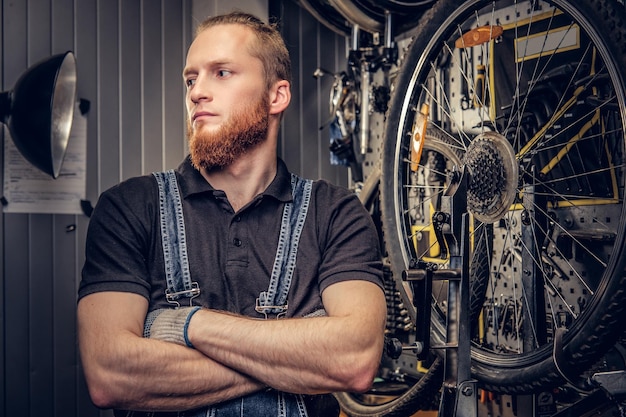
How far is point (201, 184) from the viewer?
1.88 metres

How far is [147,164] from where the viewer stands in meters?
3.15

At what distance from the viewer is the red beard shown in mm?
1916

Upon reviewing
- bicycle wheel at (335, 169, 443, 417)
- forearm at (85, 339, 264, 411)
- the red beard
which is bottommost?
bicycle wheel at (335, 169, 443, 417)

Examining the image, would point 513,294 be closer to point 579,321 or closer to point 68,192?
point 579,321

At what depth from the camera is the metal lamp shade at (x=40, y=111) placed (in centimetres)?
263

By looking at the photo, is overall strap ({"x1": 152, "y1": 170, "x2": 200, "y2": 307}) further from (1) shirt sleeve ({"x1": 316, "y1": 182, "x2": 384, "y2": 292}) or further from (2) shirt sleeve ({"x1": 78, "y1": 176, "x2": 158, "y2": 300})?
(1) shirt sleeve ({"x1": 316, "y1": 182, "x2": 384, "y2": 292})

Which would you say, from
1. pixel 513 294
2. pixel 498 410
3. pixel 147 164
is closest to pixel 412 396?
pixel 498 410

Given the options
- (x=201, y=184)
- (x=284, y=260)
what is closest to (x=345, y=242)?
(x=284, y=260)

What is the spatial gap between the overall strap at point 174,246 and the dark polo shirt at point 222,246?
0.02 m

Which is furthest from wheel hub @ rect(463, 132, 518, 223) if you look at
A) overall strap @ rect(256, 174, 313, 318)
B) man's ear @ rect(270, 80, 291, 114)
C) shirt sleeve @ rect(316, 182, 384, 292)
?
man's ear @ rect(270, 80, 291, 114)

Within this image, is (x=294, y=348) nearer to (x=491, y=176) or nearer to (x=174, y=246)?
(x=174, y=246)

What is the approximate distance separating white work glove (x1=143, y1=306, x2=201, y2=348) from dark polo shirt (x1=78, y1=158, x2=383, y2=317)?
6cm

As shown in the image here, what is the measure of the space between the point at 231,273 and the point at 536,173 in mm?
849

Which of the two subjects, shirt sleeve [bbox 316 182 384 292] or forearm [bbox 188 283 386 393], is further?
shirt sleeve [bbox 316 182 384 292]
